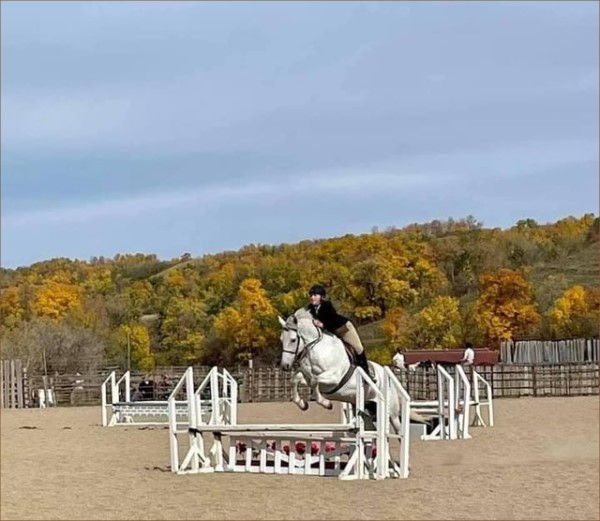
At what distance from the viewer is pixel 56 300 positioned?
58125mm

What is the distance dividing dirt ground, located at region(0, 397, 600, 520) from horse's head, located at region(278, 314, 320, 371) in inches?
47.1

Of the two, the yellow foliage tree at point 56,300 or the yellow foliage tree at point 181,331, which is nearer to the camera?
the yellow foliage tree at point 56,300

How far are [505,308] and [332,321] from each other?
44045 millimetres

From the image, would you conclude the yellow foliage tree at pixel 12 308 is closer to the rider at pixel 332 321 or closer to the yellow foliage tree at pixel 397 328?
the yellow foliage tree at pixel 397 328

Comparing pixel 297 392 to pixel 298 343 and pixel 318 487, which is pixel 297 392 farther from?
pixel 318 487

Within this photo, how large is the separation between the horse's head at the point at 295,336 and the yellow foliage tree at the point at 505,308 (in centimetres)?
4249

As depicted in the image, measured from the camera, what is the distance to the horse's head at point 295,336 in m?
11.1

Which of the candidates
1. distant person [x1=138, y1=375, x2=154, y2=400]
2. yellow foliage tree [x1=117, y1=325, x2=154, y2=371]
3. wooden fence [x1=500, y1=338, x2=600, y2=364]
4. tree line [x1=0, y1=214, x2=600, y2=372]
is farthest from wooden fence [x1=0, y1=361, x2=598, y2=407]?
yellow foliage tree [x1=117, y1=325, x2=154, y2=371]

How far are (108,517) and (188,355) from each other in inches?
2175

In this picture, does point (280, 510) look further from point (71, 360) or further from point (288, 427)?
point (71, 360)

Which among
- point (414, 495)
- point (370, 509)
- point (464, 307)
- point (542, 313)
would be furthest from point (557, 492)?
point (464, 307)

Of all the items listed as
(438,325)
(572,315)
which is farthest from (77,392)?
(438,325)

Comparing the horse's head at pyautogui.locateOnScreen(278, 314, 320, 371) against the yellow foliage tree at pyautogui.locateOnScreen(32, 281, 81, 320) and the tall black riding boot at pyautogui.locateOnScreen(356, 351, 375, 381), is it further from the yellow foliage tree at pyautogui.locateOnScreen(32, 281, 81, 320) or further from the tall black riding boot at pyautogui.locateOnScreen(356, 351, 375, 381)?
the yellow foliage tree at pyautogui.locateOnScreen(32, 281, 81, 320)

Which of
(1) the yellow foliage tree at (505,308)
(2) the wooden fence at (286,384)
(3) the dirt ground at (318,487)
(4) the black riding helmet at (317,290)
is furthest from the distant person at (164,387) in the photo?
(1) the yellow foliage tree at (505,308)
